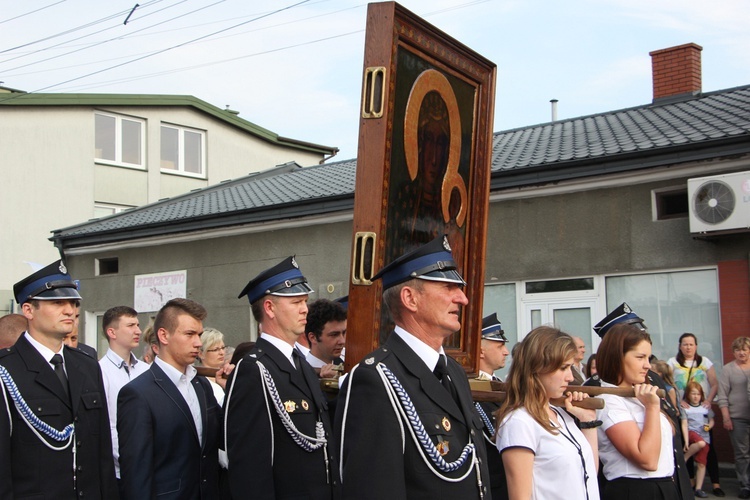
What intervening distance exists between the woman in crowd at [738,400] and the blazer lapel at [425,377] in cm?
828

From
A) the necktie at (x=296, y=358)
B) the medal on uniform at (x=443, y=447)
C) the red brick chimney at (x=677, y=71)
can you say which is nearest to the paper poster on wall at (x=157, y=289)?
the red brick chimney at (x=677, y=71)

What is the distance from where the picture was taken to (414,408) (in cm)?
Answer: 308

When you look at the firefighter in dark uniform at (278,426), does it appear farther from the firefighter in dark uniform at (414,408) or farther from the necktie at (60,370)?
the firefighter in dark uniform at (414,408)

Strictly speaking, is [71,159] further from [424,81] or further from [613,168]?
[424,81]

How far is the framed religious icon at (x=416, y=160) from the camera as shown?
158 inches

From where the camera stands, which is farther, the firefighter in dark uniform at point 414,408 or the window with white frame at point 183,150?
the window with white frame at point 183,150

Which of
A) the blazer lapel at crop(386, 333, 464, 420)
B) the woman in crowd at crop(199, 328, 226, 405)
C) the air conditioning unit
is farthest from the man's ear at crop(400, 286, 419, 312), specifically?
the air conditioning unit

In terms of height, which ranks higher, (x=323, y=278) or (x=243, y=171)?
(x=243, y=171)

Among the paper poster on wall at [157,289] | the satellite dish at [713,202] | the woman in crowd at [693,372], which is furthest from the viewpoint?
the paper poster on wall at [157,289]

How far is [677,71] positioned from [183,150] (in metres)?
17.4

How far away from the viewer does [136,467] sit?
4508mm

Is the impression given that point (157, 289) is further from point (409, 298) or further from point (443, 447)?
point (443, 447)

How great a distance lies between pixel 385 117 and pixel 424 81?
21.1 inches

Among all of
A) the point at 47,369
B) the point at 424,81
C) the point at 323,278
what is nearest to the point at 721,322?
the point at 323,278
